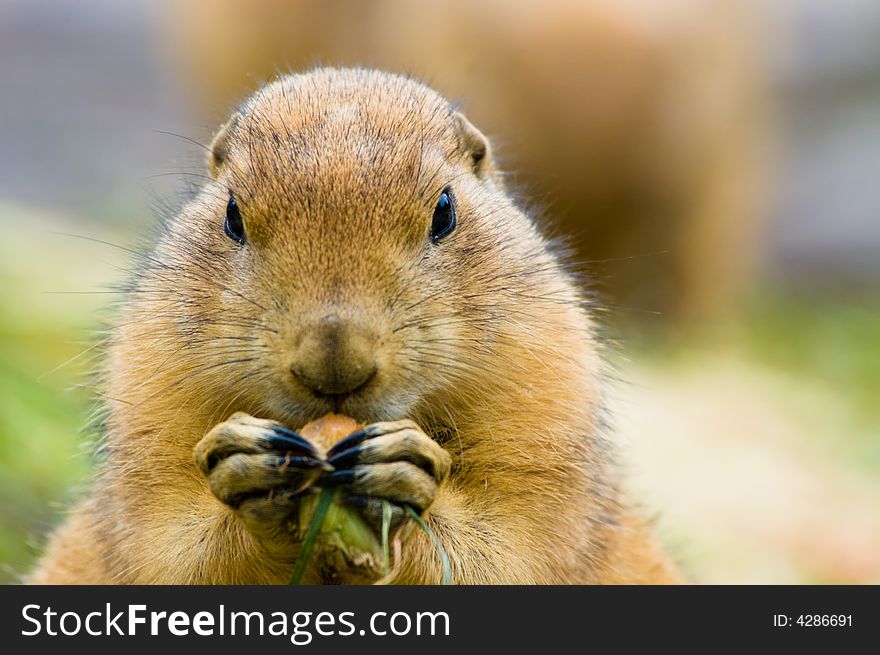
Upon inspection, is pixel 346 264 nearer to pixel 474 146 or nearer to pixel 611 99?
pixel 474 146

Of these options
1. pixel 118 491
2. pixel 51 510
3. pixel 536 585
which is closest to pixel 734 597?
pixel 536 585

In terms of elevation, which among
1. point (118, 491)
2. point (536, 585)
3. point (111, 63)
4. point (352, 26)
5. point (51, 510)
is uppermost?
point (111, 63)

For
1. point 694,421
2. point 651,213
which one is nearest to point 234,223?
point 694,421

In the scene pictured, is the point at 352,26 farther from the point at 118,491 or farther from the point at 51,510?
the point at 118,491

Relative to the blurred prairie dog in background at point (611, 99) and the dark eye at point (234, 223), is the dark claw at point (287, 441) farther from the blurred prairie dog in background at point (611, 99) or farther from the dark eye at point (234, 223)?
the blurred prairie dog in background at point (611, 99)

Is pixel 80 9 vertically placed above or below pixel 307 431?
above

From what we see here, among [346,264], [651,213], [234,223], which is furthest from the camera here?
[651,213]

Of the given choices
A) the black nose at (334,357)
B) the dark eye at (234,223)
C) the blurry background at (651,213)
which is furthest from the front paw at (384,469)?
the blurry background at (651,213)
